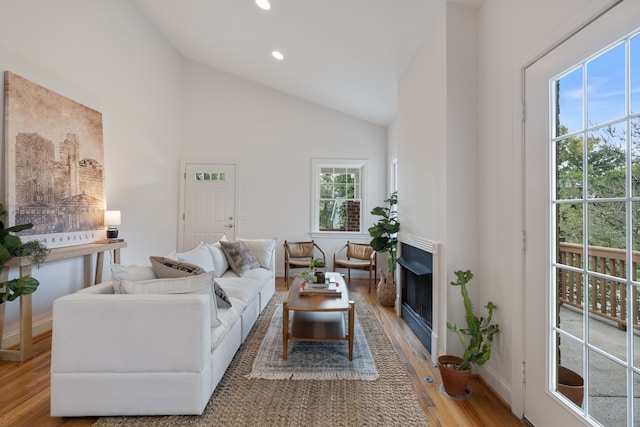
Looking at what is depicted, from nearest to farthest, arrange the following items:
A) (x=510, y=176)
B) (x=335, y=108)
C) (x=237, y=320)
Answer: (x=510, y=176), (x=237, y=320), (x=335, y=108)

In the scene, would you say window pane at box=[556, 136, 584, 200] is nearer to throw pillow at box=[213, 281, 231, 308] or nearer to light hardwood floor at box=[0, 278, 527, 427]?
light hardwood floor at box=[0, 278, 527, 427]

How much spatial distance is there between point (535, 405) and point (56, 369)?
2.71 metres

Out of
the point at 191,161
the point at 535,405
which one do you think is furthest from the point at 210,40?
the point at 535,405

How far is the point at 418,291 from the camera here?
3133 millimetres

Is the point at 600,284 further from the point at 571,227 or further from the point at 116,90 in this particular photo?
the point at 116,90

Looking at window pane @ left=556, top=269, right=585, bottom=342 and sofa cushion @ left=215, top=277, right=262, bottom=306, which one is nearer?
window pane @ left=556, top=269, right=585, bottom=342

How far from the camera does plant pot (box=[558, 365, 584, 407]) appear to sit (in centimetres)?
150

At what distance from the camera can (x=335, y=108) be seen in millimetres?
5684

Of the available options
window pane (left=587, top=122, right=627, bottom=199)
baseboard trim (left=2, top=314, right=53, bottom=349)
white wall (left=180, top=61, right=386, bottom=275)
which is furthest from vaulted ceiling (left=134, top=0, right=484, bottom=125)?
baseboard trim (left=2, top=314, right=53, bottom=349)

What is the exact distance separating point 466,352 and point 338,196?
4.07 meters

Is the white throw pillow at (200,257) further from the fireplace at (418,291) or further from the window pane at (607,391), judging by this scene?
the window pane at (607,391)

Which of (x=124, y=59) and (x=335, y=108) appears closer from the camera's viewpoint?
(x=124, y=59)

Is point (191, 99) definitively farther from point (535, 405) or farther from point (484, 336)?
point (535, 405)

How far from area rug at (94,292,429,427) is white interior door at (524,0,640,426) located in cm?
68
